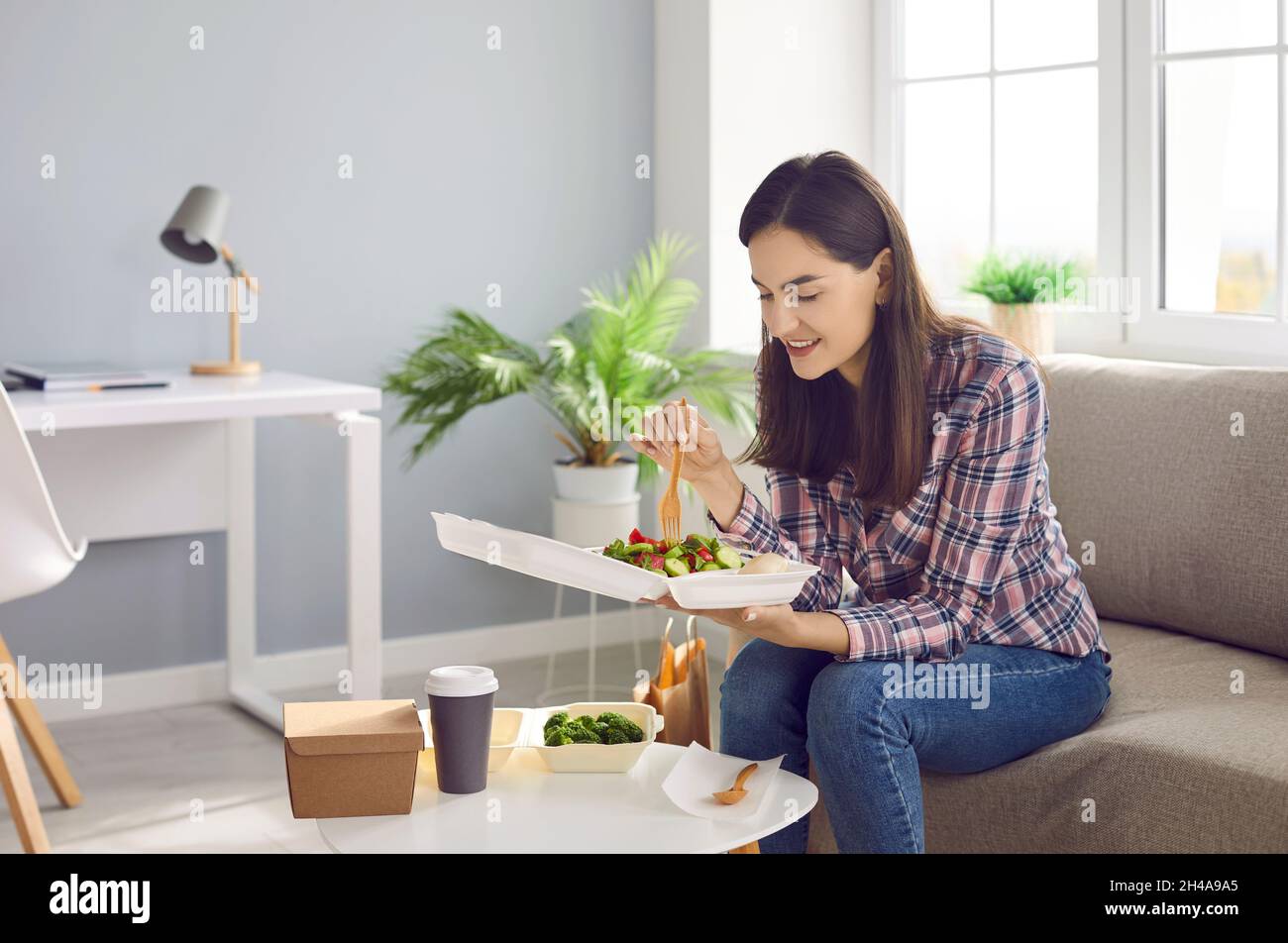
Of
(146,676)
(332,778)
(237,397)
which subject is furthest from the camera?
(146,676)

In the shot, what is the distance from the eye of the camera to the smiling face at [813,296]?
1.63 meters

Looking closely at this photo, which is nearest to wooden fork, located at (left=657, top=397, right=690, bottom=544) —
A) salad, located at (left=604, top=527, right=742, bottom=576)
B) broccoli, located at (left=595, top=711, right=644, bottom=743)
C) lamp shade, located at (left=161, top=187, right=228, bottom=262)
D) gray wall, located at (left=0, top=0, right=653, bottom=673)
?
salad, located at (left=604, top=527, right=742, bottom=576)

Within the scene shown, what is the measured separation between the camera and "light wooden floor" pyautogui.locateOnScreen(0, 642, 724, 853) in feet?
7.95

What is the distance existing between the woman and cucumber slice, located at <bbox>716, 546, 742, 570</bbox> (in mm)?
56

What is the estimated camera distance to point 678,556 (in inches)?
59.4

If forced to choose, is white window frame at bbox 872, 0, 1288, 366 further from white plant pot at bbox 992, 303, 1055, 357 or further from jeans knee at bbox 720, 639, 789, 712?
jeans knee at bbox 720, 639, 789, 712

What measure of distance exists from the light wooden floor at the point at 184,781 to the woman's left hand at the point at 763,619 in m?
1.10

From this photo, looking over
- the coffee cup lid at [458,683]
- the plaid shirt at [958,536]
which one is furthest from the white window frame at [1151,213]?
the coffee cup lid at [458,683]

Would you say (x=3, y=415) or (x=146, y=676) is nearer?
(x=3, y=415)

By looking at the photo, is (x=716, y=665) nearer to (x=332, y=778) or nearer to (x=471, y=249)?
(x=471, y=249)

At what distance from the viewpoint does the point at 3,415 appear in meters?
2.11

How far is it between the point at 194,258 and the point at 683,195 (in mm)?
1232
